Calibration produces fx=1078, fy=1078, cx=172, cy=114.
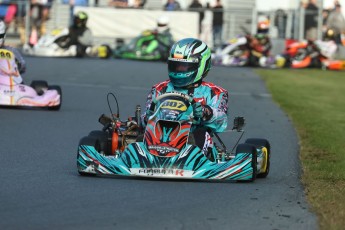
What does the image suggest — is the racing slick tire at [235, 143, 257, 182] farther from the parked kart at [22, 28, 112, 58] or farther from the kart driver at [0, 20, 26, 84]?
the parked kart at [22, 28, 112, 58]

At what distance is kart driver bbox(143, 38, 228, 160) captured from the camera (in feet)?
30.2

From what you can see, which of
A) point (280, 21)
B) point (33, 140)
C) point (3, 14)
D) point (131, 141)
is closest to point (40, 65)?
point (3, 14)

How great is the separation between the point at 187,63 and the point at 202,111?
59 cm

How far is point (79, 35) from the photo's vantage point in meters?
28.6

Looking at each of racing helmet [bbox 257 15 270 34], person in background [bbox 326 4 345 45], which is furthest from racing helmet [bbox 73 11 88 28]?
person in background [bbox 326 4 345 45]

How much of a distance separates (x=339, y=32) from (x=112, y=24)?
21.8 feet

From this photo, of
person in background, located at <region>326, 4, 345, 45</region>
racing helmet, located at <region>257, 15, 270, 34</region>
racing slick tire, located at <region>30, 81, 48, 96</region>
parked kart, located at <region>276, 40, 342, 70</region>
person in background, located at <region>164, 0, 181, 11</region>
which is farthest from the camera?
person in background, located at <region>164, 0, 181, 11</region>

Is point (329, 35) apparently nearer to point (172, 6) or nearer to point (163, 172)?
point (172, 6)

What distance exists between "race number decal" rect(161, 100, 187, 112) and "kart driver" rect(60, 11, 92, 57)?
19772 millimetres

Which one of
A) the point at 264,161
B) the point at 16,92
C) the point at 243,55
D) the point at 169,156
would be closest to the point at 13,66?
the point at 16,92

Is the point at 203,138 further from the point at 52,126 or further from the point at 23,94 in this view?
the point at 23,94

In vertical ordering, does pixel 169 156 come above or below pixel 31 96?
above

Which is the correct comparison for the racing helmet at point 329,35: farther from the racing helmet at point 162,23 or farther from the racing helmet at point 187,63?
the racing helmet at point 187,63

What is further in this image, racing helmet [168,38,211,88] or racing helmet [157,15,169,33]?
racing helmet [157,15,169,33]
